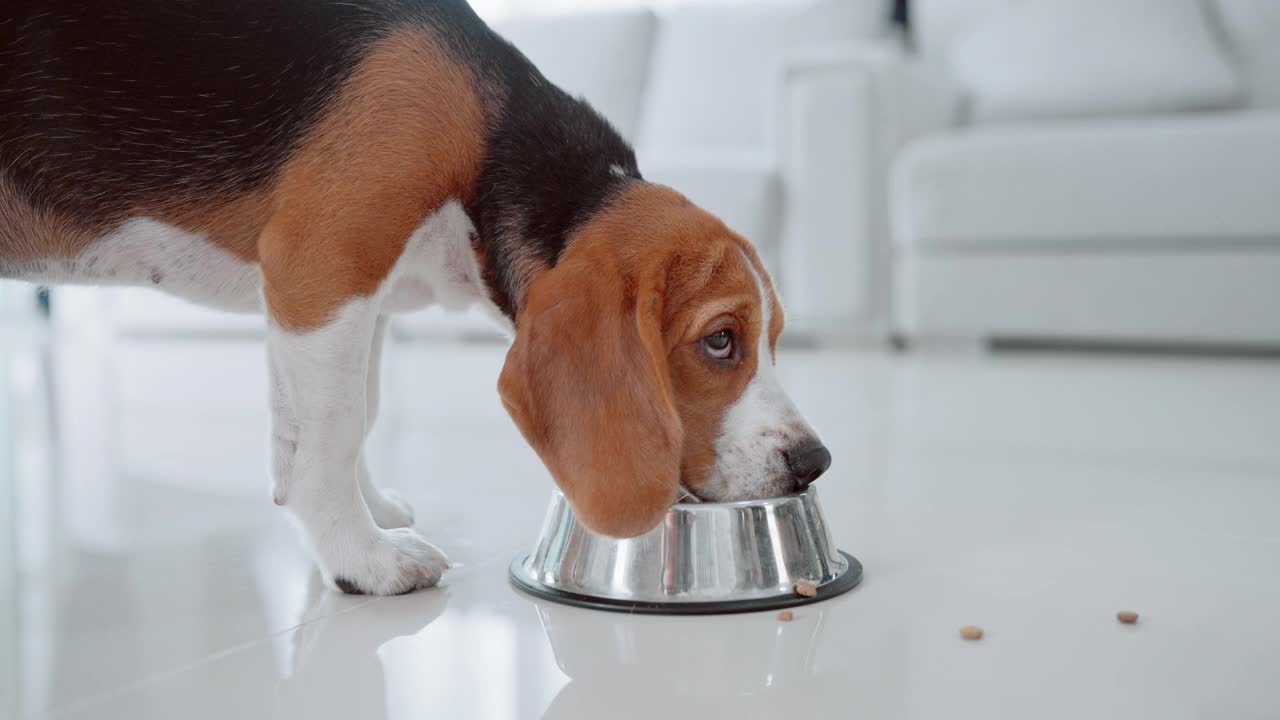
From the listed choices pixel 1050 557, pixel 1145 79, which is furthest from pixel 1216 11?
pixel 1050 557

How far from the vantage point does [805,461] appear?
159cm

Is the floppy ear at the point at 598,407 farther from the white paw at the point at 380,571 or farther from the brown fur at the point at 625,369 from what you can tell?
the white paw at the point at 380,571

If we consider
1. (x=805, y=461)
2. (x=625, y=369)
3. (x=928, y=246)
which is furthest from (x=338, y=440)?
(x=928, y=246)

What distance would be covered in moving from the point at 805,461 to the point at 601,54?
17.0 ft

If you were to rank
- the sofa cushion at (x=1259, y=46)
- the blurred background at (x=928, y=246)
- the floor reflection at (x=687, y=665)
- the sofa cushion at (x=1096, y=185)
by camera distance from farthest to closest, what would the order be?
the sofa cushion at (x=1259, y=46), the sofa cushion at (x=1096, y=185), the blurred background at (x=928, y=246), the floor reflection at (x=687, y=665)

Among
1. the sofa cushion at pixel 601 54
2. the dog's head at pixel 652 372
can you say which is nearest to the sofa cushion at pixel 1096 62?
the sofa cushion at pixel 601 54

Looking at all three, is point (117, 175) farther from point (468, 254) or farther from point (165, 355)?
point (165, 355)

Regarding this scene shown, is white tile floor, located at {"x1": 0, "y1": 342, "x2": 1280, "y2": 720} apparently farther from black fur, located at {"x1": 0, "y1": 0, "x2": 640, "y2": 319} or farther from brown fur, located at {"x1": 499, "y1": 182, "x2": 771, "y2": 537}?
black fur, located at {"x1": 0, "y1": 0, "x2": 640, "y2": 319}

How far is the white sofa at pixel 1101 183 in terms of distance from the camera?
4430mm

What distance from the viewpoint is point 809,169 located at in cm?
510

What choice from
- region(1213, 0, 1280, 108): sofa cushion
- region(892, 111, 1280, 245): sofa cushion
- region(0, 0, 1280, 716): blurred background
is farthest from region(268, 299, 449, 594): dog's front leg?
region(1213, 0, 1280, 108): sofa cushion

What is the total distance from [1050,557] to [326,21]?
1.36 meters

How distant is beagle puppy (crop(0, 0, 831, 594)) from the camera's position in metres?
1.55

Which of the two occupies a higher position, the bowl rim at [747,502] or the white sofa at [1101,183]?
the white sofa at [1101,183]
